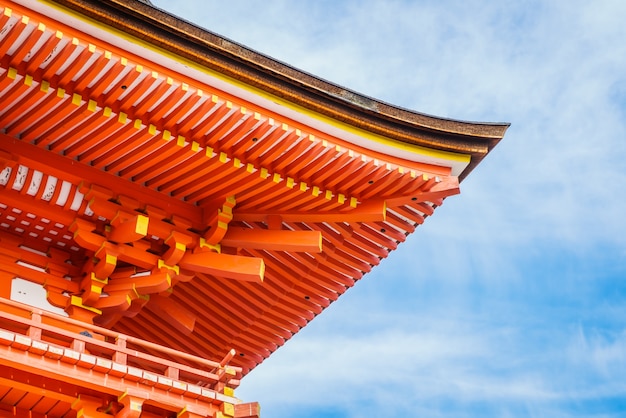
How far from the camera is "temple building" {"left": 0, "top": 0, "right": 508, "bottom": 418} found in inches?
405

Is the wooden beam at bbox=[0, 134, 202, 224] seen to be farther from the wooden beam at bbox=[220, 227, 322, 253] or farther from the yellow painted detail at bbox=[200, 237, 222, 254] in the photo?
the wooden beam at bbox=[220, 227, 322, 253]

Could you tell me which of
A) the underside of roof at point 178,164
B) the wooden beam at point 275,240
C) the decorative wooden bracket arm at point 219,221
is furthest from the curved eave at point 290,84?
the decorative wooden bracket arm at point 219,221

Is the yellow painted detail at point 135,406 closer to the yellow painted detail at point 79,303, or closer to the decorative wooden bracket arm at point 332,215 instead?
the yellow painted detail at point 79,303

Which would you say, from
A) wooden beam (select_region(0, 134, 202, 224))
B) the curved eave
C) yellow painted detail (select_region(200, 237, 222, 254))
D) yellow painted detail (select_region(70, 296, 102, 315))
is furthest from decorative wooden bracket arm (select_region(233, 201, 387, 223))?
yellow painted detail (select_region(70, 296, 102, 315))

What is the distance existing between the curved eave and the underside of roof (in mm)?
14

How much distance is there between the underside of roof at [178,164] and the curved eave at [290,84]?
0.05 ft

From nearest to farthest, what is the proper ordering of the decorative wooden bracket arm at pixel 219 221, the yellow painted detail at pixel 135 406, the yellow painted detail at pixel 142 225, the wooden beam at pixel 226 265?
the yellow painted detail at pixel 135 406
the yellow painted detail at pixel 142 225
the wooden beam at pixel 226 265
the decorative wooden bracket arm at pixel 219 221

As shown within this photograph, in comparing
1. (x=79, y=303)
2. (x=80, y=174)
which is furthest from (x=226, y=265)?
(x=80, y=174)

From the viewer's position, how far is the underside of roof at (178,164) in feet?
34.0

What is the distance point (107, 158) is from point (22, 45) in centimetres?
178

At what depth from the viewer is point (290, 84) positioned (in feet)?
36.8

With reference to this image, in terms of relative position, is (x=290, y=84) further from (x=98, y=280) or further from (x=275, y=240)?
(x=98, y=280)

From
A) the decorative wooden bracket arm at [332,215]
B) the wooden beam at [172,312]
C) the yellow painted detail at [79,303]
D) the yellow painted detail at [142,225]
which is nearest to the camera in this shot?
the yellow painted detail at [142,225]

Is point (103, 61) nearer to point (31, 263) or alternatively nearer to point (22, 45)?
point (22, 45)
